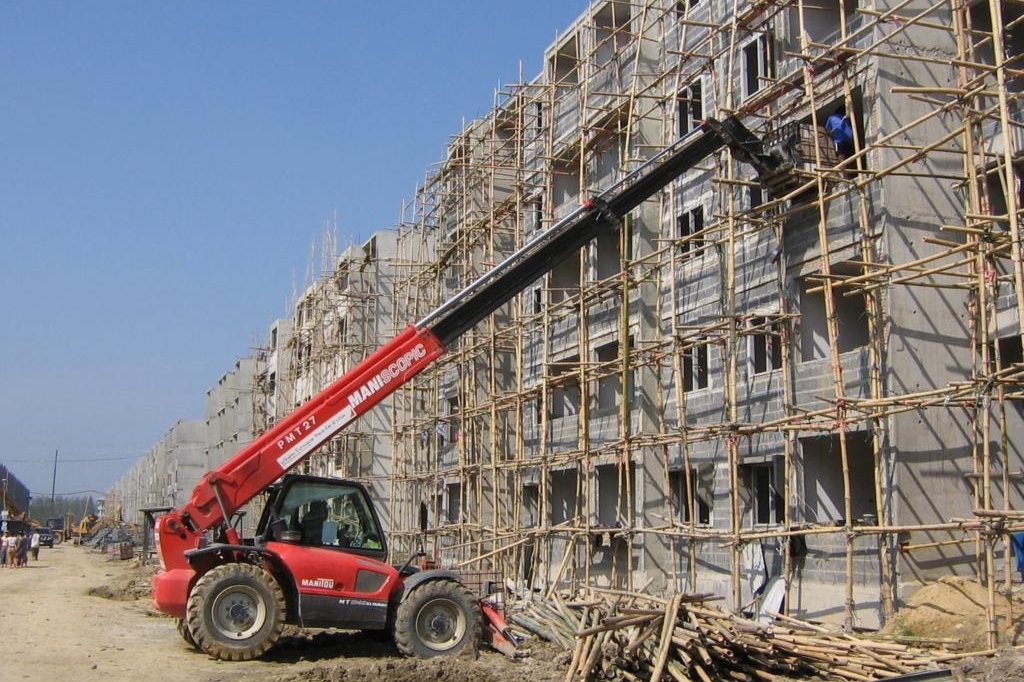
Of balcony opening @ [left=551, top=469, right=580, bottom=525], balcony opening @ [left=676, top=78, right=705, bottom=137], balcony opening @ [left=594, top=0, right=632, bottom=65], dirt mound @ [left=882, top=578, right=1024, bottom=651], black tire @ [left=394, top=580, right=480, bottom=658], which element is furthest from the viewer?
balcony opening @ [left=551, top=469, right=580, bottom=525]

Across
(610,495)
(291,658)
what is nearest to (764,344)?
(610,495)

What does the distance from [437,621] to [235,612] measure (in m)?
2.45

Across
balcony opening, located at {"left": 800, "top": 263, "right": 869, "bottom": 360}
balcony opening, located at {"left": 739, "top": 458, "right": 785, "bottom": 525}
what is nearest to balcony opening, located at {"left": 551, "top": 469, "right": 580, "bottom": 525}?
balcony opening, located at {"left": 739, "top": 458, "right": 785, "bottom": 525}

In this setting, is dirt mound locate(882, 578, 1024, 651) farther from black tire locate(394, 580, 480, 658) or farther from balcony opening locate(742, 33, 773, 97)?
balcony opening locate(742, 33, 773, 97)

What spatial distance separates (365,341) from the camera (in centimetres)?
3578

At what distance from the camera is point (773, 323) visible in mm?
16859

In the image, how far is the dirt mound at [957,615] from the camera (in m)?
12.1

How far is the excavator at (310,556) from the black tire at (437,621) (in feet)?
0.04

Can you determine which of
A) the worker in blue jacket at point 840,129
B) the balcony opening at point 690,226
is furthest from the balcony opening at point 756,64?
the balcony opening at point 690,226

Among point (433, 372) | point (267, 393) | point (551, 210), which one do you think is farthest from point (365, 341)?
point (267, 393)

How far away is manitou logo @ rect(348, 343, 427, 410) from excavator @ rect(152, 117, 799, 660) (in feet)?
0.04

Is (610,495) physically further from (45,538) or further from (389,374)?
(45,538)

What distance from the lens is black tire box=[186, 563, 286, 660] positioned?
42.0ft

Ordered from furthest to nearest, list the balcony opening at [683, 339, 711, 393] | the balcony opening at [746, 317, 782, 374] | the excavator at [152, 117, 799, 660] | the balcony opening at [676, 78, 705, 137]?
1. the balcony opening at [676, 78, 705, 137]
2. the balcony opening at [683, 339, 711, 393]
3. the balcony opening at [746, 317, 782, 374]
4. the excavator at [152, 117, 799, 660]
